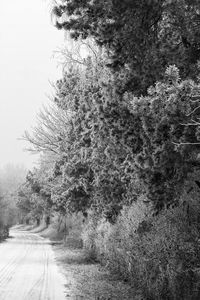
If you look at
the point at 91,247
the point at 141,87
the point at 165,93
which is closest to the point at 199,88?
the point at 165,93

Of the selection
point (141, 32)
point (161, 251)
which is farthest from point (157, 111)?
point (161, 251)

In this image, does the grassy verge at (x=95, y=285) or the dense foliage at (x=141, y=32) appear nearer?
the dense foliage at (x=141, y=32)

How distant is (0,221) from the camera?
5169 centimetres

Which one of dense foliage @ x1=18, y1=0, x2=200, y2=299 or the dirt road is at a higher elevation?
dense foliage @ x1=18, y1=0, x2=200, y2=299

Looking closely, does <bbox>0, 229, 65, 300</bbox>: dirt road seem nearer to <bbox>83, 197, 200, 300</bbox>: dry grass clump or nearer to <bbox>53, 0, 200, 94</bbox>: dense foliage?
<bbox>83, 197, 200, 300</bbox>: dry grass clump

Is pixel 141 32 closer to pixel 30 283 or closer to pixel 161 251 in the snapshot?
pixel 161 251

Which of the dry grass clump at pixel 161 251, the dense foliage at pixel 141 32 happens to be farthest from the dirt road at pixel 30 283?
the dense foliage at pixel 141 32

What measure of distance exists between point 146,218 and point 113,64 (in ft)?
17.7

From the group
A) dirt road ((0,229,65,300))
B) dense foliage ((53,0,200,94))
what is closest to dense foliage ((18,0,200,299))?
dense foliage ((53,0,200,94))

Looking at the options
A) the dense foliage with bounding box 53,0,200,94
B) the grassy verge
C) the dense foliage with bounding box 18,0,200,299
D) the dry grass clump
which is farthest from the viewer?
the grassy verge

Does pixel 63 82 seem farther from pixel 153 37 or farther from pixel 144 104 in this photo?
pixel 144 104

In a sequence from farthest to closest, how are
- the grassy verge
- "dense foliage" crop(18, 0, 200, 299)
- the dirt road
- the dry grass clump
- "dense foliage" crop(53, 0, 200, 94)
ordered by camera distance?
1. the grassy verge
2. the dirt road
3. the dry grass clump
4. "dense foliage" crop(53, 0, 200, 94)
5. "dense foliage" crop(18, 0, 200, 299)

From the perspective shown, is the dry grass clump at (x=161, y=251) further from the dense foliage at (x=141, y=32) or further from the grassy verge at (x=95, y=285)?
the dense foliage at (x=141, y=32)

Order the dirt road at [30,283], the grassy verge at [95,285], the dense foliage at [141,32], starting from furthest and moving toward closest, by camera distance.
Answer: the grassy verge at [95,285] < the dirt road at [30,283] < the dense foliage at [141,32]
